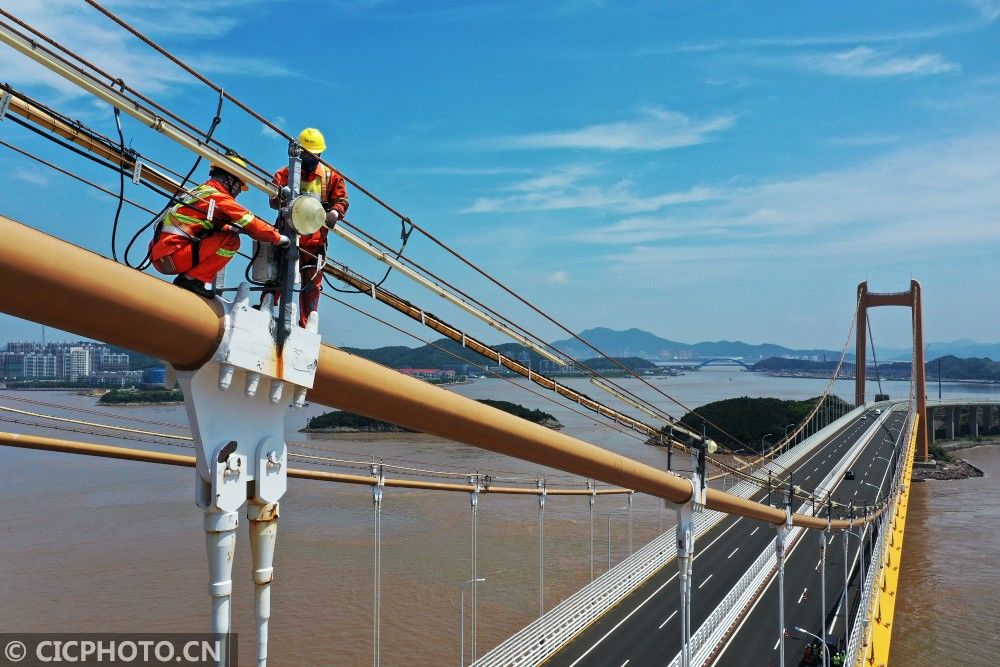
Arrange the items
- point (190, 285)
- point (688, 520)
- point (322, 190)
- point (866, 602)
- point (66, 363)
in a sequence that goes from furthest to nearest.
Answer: point (66, 363), point (866, 602), point (688, 520), point (322, 190), point (190, 285)

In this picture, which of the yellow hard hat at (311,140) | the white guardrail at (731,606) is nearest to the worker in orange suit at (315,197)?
the yellow hard hat at (311,140)

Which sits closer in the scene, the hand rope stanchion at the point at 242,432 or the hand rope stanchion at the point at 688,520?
the hand rope stanchion at the point at 242,432

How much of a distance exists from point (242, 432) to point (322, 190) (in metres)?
1.15

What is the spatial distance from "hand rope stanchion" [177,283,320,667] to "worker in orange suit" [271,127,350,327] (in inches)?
10.2

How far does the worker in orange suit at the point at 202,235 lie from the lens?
2537 mm

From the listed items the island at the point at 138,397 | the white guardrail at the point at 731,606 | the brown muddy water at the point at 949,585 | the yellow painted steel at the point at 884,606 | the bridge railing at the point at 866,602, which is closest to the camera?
the bridge railing at the point at 866,602

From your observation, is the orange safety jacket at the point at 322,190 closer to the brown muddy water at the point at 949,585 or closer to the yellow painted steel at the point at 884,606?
the yellow painted steel at the point at 884,606

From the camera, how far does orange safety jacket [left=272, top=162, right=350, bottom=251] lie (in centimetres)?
311

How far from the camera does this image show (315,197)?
290 centimetres

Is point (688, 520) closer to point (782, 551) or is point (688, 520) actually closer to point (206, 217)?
point (782, 551)

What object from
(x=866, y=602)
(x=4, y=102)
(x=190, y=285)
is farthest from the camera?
(x=866, y=602)

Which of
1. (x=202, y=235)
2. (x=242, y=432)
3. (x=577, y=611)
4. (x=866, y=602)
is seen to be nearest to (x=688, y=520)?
(x=242, y=432)

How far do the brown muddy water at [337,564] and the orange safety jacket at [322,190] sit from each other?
527cm

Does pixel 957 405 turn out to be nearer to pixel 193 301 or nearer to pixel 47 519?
pixel 47 519
